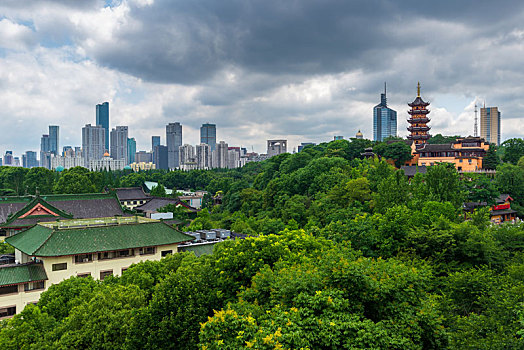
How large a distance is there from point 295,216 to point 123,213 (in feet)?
56.3

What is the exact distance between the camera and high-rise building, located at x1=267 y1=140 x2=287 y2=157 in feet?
554

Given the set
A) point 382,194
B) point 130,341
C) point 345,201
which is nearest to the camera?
point 130,341

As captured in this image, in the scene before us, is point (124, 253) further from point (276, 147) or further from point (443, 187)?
point (276, 147)

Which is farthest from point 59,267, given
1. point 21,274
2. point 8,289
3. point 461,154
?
point 461,154

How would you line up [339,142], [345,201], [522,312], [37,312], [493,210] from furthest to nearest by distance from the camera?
1. [339,142]
2. [345,201]
3. [493,210]
4. [37,312]
5. [522,312]

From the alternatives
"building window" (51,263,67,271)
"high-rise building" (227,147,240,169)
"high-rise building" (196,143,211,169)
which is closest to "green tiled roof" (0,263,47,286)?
"building window" (51,263,67,271)

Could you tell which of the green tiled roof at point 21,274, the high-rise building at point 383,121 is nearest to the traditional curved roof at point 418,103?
the green tiled roof at point 21,274

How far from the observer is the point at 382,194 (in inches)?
1158

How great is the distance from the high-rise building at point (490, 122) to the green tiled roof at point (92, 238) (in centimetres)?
14090

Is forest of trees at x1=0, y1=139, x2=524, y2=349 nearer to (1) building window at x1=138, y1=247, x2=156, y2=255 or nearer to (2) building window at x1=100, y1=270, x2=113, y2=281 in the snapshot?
(2) building window at x1=100, y1=270, x2=113, y2=281

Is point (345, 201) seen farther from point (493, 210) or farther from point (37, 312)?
point (37, 312)

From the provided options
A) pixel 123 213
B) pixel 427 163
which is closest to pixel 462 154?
pixel 427 163

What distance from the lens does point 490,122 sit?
140m

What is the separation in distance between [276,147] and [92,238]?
6035 inches
